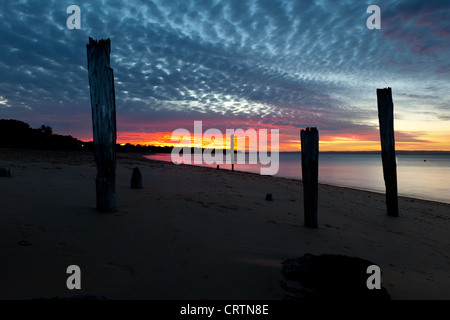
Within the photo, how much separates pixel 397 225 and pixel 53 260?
28.3ft

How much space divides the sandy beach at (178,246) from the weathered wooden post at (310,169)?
361 mm

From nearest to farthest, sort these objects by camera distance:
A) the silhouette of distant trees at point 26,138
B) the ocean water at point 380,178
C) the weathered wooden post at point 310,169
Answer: the weathered wooden post at point 310,169
the ocean water at point 380,178
the silhouette of distant trees at point 26,138

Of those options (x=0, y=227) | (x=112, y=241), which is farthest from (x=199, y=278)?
(x=0, y=227)

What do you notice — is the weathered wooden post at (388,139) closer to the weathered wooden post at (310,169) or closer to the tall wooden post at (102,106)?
A: the weathered wooden post at (310,169)

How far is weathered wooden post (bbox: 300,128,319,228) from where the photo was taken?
552cm

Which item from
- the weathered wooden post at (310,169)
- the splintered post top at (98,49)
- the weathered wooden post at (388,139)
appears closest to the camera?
the splintered post top at (98,49)

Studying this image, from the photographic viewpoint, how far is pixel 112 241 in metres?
3.68

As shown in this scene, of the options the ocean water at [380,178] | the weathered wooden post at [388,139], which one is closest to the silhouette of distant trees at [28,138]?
the ocean water at [380,178]

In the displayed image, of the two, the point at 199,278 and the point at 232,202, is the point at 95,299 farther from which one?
the point at 232,202

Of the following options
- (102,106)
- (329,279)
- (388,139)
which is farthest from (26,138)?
(329,279)

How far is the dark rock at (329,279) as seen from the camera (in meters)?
2.27

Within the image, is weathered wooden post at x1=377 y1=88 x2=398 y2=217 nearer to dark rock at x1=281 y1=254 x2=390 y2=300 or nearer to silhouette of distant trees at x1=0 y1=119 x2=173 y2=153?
dark rock at x1=281 y1=254 x2=390 y2=300

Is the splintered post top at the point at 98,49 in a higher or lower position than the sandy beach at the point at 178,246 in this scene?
higher

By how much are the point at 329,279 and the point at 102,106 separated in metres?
4.73
